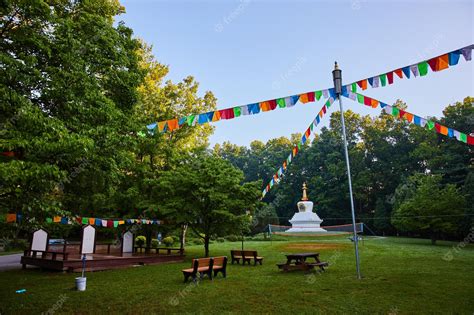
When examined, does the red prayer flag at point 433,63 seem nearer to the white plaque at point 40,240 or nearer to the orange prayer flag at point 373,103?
the orange prayer flag at point 373,103

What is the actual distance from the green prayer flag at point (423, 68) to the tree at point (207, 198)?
436 inches

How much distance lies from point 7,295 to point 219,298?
6130mm

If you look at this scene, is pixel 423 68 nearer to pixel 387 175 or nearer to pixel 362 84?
pixel 362 84

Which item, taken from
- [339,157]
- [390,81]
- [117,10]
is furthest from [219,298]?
[339,157]

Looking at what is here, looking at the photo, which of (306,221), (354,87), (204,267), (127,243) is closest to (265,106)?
(354,87)

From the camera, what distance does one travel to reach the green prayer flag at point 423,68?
9403mm

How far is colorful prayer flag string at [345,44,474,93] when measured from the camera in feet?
28.1

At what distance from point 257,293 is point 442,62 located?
816 cm

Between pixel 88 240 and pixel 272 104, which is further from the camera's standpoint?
pixel 88 240

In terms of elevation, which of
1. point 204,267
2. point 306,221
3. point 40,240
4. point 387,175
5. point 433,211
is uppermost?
point 387,175

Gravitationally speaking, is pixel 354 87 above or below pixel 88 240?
above

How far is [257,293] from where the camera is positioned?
9.50m

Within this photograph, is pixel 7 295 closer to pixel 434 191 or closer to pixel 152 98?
pixel 152 98

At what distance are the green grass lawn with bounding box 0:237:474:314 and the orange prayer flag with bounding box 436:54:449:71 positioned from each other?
6022 mm
